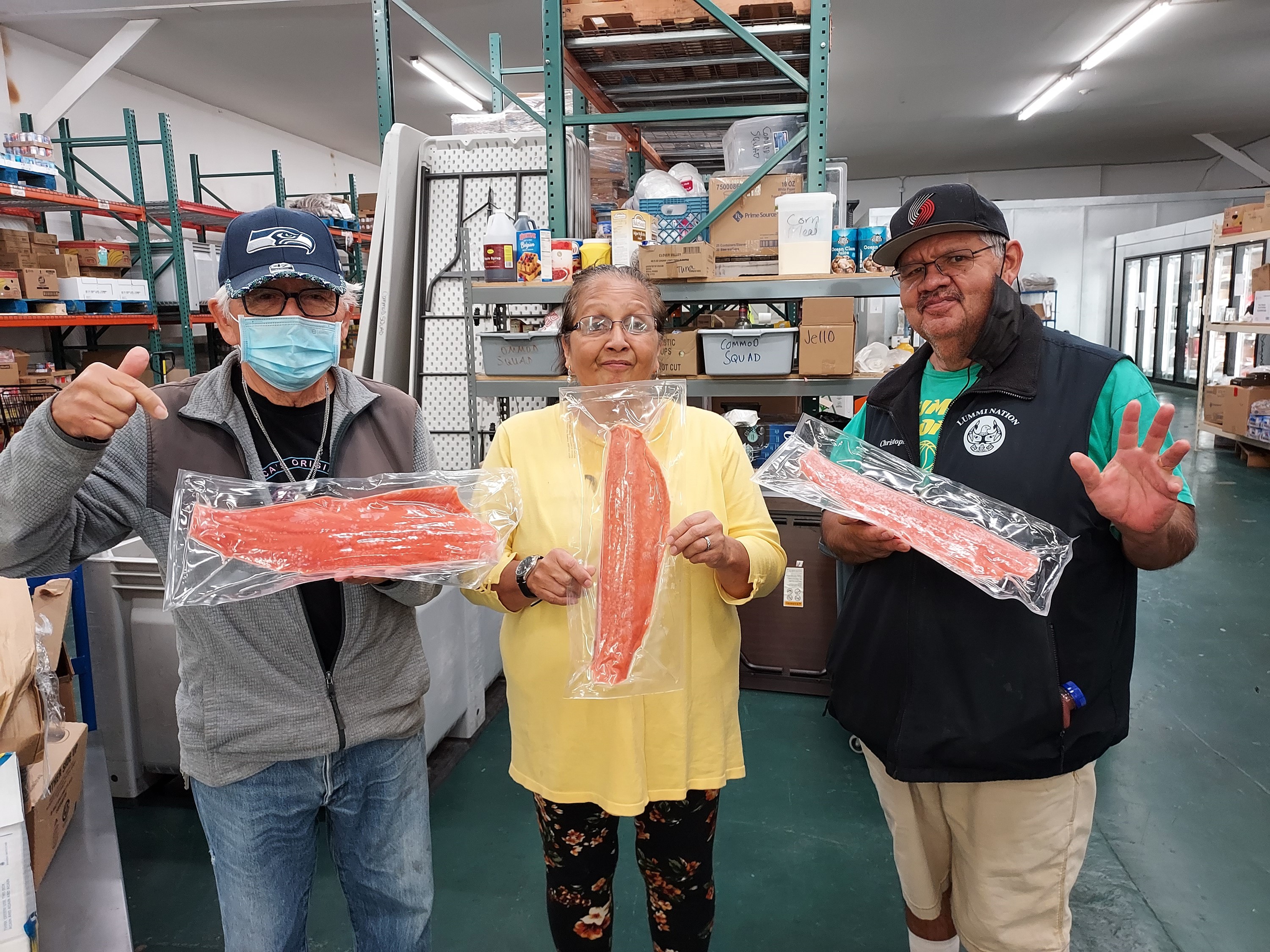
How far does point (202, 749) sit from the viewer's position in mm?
1360

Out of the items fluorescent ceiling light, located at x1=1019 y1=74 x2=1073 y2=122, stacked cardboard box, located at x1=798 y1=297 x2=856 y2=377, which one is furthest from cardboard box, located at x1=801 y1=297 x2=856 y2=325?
fluorescent ceiling light, located at x1=1019 y1=74 x2=1073 y2=122

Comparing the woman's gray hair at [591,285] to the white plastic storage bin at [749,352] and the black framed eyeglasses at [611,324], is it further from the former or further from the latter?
the white plastic storage bin at [749,352]

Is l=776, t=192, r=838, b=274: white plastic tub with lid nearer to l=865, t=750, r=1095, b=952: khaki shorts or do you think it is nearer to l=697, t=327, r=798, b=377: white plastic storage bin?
l=697, t=327, r=798, b=377: white plastic storage bin

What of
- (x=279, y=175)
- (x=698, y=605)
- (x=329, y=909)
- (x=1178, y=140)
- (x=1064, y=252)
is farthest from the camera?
(x=1064, y=252)

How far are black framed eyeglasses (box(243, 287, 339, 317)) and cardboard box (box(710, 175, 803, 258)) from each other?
227 cm

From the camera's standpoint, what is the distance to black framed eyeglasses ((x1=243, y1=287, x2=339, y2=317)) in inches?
53.9

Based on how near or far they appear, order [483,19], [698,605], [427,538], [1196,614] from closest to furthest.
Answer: [427,538] < [698,605] < [1196,614] < [483,19]

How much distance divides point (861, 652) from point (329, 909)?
181 cm

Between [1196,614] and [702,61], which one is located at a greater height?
[702,61]

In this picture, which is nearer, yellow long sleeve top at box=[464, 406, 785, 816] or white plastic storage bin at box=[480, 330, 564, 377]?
yellow long sleeve top at box=[464, 406, 785, 816]

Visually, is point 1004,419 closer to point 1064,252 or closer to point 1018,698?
point 1018,698

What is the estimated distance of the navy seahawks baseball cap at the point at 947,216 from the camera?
1.44m

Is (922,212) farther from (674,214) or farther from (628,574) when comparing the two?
(674,214)

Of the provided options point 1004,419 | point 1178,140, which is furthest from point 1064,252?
point 1004,419
